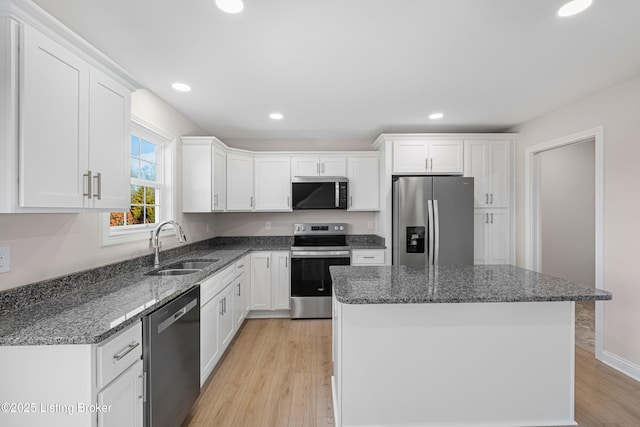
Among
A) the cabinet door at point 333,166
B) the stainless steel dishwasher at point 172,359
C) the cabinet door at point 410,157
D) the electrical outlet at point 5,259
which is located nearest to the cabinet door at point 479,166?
the cabinet door at point 410,157

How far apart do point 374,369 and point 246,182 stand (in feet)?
9.49

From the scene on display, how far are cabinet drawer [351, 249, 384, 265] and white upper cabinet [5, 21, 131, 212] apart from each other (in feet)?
8.46

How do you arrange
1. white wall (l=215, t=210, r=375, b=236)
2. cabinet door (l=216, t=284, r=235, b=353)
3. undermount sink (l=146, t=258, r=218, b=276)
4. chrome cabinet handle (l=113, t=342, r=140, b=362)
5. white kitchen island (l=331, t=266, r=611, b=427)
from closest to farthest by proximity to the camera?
chrome cabinet handle (l=113, t=342, r=140, b=362)
white kitchen island (l=331, t=266, r=611, b=427)
undermount sink (l=146, t=258, r=218, b=276)
cabinet door (l=216, t=284, r=235, b=353)
white wall (l=215, t=210, r=375, b=236)

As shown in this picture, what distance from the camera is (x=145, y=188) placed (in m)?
2.66

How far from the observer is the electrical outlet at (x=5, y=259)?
4.29ft

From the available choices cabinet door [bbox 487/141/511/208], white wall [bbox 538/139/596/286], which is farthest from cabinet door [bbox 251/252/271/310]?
white wall [bbox 538/139/596/286]


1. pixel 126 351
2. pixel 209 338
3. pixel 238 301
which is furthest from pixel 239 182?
pixel 126 351

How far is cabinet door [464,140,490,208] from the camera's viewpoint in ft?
11.6

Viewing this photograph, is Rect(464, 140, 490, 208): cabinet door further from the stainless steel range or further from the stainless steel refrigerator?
the stainless steel range

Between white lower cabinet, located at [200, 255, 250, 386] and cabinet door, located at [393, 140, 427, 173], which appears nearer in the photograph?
white lower cabinet, located at [200, 255, 250, 386]

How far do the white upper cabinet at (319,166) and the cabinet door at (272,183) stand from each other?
0.11m

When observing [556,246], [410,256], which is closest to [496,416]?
[410,256]

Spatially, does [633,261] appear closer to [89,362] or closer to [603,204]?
[603,204]

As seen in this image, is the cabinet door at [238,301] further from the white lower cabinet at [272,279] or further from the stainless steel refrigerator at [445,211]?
the stainless steel refrigerator at [445,211]
